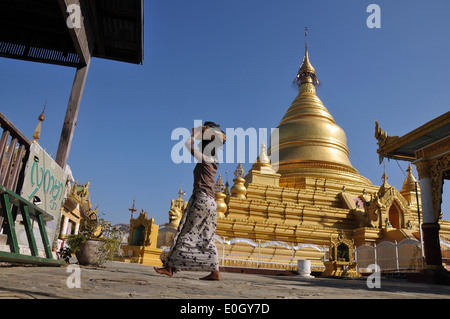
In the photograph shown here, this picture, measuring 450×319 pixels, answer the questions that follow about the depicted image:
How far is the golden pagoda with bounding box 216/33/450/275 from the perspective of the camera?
15.9 m

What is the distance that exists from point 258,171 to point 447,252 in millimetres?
11161

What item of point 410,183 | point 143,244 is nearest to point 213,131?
point 143,244

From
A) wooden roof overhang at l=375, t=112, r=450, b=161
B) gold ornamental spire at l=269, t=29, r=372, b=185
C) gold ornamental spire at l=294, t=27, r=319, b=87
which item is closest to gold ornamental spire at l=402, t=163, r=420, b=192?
gold ornamental spire at l=269, t=29, r=372, b=185

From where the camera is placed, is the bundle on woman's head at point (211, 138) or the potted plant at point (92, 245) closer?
the bundle on woman's head at point (211, 138)

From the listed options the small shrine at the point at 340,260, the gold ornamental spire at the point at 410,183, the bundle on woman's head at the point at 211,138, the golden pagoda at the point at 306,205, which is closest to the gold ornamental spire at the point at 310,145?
the golden pagoda at the point at 306,205

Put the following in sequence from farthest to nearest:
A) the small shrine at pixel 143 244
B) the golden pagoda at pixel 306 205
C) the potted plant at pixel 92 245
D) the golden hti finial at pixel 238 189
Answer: the golden hti finial at pixel 238 189, the small shrine at pixel 143 244, the golden pagoda at pixel 306 205, the potted plant at pixel 92 245

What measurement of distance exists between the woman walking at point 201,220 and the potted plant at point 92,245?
2.78 meters

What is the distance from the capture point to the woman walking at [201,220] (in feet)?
13.2

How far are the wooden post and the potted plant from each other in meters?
1.65

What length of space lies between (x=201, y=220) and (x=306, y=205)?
652 inches

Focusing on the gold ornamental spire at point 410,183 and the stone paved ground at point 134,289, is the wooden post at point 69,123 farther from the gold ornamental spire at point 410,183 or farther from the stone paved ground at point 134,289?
the gold ornamental spire at point 410,183

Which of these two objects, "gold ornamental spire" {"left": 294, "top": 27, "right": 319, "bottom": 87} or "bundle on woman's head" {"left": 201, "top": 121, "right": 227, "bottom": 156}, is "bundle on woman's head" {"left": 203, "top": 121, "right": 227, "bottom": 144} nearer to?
"bundle on woman's head" {"left": 201, "top": 121, "right": 227, "bottom": 156}
